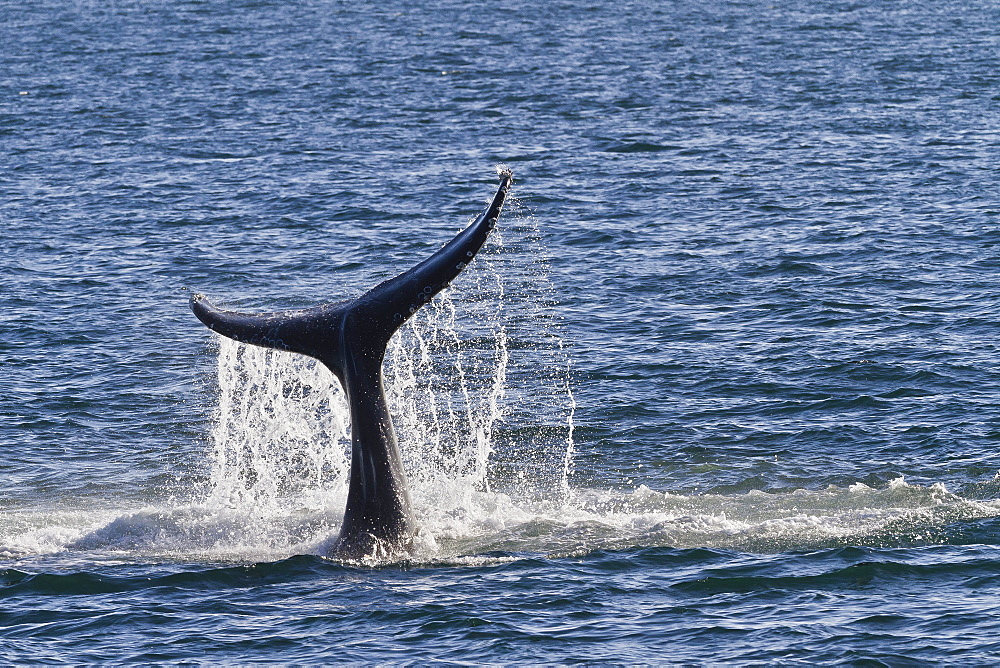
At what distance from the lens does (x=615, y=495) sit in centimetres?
1947

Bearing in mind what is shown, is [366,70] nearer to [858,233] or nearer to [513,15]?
[513,15]

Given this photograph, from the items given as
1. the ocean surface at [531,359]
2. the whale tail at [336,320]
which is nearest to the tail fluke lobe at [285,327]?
the whale tail at [336,320]

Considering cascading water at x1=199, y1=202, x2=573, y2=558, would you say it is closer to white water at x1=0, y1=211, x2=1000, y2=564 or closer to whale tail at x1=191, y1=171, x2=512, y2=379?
white water at x1=0, y1=211, x2=1000, y2=564

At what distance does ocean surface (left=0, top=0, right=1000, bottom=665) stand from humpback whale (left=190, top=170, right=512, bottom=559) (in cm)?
59

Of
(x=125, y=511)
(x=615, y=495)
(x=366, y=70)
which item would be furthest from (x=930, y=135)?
(x=125, y=511)

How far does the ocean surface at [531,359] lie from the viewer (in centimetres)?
1566

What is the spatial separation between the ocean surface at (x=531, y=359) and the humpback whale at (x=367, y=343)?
0.59 meters

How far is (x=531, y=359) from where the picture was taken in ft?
83.9

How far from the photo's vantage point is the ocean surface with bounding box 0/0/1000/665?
15.7m

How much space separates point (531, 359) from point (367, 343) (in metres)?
9.70

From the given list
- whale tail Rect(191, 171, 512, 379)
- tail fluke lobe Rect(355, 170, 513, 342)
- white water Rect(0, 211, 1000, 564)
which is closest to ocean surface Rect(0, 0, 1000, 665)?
white water Rect(0, 211, 1000, 564)

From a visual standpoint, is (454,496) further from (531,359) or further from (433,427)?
(531,359)

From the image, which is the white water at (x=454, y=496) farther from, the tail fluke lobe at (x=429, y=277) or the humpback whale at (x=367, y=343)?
the tail fluke lobe at (x=429, y=277)

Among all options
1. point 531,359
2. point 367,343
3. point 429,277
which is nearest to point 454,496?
point 367,343
